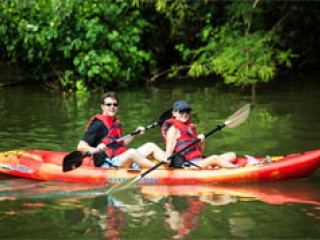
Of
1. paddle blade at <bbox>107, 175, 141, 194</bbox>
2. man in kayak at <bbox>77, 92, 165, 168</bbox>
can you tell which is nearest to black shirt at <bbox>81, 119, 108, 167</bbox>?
man in kayak at <bbox>77, 92, 165, 168</bbox>

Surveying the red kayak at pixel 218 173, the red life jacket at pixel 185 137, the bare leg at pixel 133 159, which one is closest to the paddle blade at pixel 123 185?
the red kayak at pixel 218 173

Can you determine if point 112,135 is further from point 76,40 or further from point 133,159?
point 76,40

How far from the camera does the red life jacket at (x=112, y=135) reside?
24.3 feet

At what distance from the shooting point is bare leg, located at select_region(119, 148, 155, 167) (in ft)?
24.1

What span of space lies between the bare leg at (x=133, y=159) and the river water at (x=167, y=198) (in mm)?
280

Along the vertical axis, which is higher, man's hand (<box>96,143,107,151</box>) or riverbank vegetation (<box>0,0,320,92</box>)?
riverbank vegetation (<box>0,0,320,92</box>)

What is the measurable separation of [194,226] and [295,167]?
5.84ft

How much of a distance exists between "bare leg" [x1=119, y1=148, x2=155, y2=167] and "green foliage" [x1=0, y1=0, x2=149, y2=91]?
5931 millimetres

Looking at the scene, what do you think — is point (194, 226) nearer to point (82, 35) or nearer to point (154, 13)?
point (82, 35)

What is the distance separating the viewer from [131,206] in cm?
657

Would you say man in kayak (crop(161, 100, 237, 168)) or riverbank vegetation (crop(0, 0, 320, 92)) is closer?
man in kayak (crop(161, 100, 237, 168))

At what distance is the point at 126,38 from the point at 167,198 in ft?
25.0

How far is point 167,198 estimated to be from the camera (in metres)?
6.81

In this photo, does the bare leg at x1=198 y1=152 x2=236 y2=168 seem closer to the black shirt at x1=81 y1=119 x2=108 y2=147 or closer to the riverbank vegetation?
the black shirt at x1=81 y1=119 x2=108 y2=147
